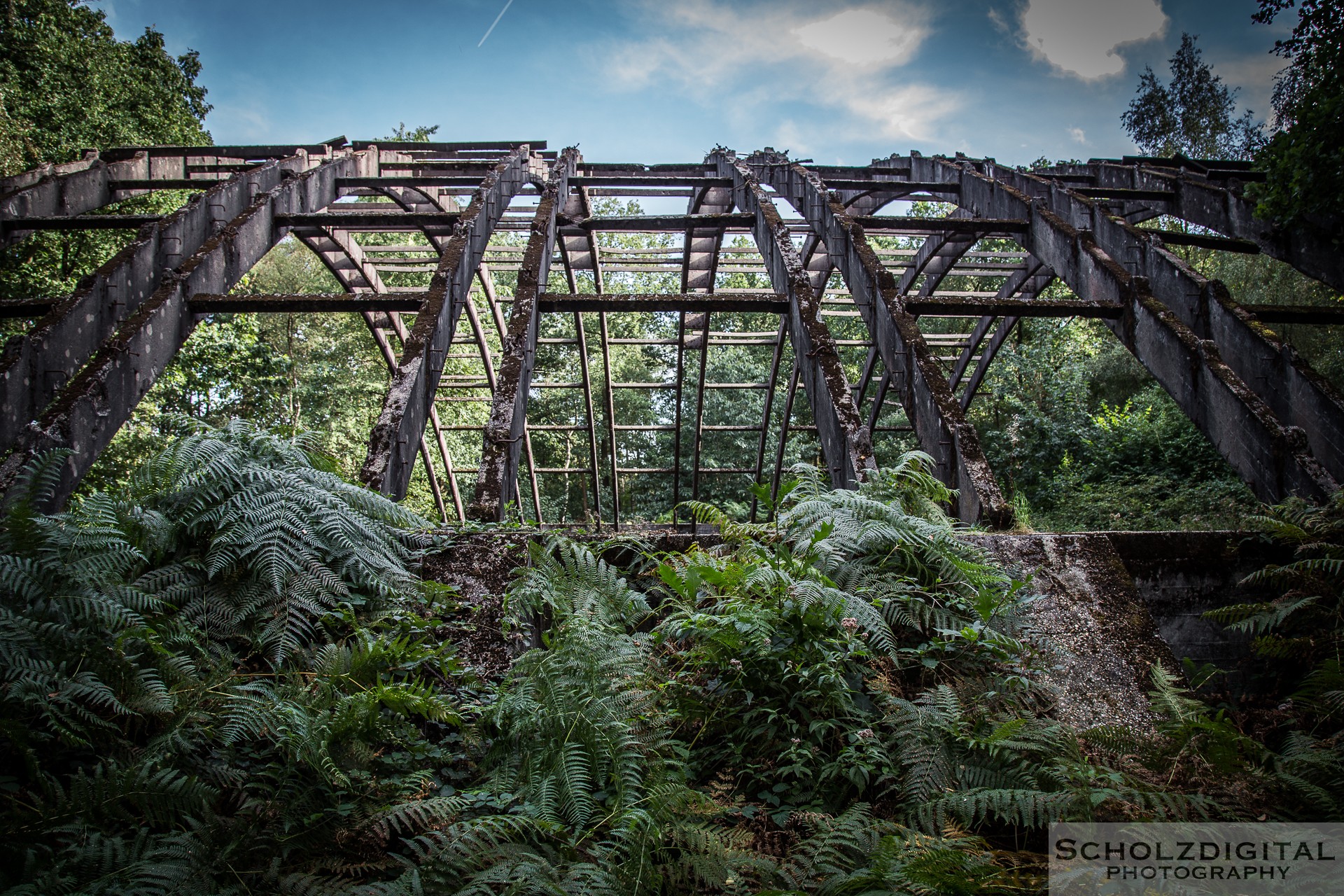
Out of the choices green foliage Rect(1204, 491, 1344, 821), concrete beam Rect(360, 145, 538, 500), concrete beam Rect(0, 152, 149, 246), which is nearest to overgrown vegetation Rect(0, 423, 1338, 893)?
green foliage Rect(1204, 491, 1344, 821)

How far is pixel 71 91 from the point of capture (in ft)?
51.5

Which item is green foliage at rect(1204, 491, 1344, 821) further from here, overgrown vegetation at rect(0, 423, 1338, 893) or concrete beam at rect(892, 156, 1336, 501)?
concrete beam at rect(892, 156, 1336, 501)

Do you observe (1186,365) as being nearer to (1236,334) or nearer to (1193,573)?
(1236,334)

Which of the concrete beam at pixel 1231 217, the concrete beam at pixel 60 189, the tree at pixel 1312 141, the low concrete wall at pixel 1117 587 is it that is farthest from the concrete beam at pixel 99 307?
the concrete beam at pixel 1231 217

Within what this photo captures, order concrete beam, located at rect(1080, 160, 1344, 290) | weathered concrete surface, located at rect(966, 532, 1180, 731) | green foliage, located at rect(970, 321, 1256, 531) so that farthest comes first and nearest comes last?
green foliage, located at rect(970, 321, 1256, 531) → concrete beam, located at rect(1080, 160, 1344, 290) → weathered concrete surface, located at rect(966, 532, 1180, 731)

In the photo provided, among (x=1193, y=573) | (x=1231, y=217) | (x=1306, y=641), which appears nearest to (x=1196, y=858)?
(x=1306, y=641)

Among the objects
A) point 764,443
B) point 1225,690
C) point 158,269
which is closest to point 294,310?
point 158,269

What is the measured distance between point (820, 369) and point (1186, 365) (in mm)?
3197

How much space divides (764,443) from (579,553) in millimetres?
15839

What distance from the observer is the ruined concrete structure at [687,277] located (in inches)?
227

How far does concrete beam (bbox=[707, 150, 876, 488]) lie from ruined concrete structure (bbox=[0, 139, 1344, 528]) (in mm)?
27

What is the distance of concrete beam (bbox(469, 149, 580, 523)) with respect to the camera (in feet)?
16.9

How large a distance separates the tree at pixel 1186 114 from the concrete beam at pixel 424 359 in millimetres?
30109

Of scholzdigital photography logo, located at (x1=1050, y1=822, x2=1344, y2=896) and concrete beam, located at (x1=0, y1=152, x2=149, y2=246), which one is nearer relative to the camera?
scholzdigital photography logo, located at (x1=1050, y1=822, x2=1344, y2=896)
